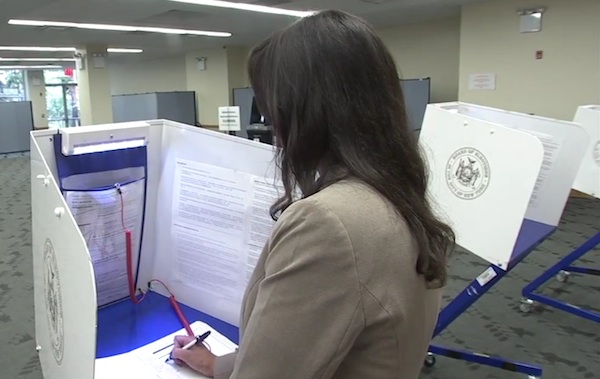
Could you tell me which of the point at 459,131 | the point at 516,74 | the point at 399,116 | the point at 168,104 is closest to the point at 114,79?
the point at 168,104

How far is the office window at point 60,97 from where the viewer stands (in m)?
18.3

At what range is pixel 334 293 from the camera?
0.63 meters

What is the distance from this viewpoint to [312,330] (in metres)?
0.64

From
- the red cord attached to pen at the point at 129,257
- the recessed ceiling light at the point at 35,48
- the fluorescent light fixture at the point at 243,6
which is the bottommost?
the red cord attached to pen at the point at 129,257

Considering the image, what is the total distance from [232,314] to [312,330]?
75cm

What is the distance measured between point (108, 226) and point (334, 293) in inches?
35.6

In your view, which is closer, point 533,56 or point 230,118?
point 230,118

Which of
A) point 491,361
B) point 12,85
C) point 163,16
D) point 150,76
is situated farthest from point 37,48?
point 491,361

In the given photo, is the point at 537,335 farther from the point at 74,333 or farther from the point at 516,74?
the point at 516,74

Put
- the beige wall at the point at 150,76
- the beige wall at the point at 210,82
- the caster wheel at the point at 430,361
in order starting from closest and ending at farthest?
the caster wheel at the point at 430,361 < the beige wall at the point at 210,82 < the beige wall at the point at 150,76

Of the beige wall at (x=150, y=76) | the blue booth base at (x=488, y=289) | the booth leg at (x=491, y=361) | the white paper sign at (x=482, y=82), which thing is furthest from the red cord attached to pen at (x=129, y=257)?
the beige wall at (x=150, y=76)

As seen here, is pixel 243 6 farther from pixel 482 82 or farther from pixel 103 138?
pixel 103 138

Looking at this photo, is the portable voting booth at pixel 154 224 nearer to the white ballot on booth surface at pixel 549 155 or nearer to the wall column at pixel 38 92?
the white ballot on booth surface at pixel 549 155

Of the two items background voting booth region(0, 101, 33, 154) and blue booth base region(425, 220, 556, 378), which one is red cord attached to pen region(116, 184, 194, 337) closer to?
blue booth base region(425, 220, 556, 378)
